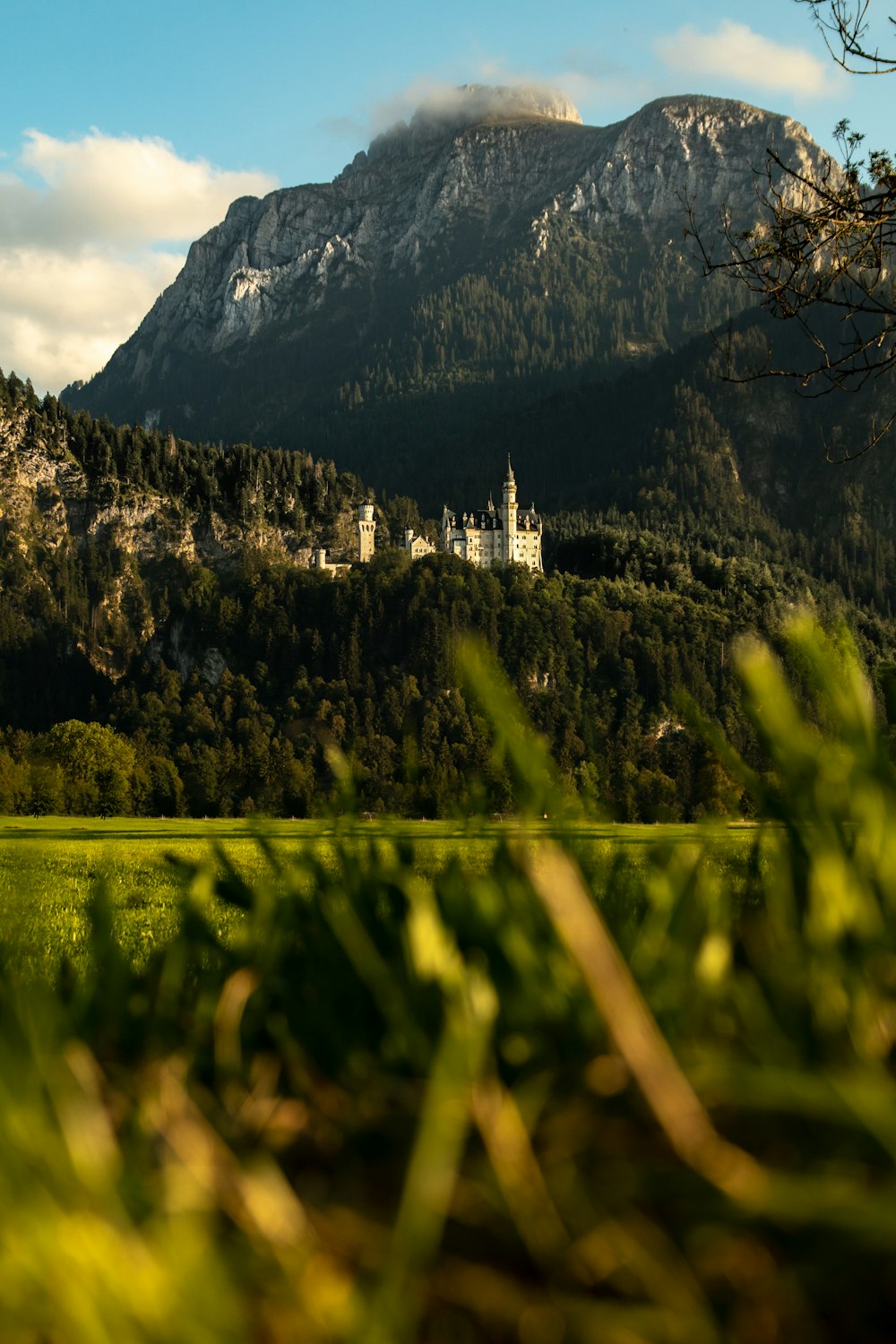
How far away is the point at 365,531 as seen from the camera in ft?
512

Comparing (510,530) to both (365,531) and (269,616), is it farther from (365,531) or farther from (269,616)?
(269,616)

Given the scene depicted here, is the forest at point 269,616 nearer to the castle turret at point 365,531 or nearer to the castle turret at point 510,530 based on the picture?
the castle turret at point 365,531

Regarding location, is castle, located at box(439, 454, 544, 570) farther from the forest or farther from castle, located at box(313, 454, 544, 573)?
the forest

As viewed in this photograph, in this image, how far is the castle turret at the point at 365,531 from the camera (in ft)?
509

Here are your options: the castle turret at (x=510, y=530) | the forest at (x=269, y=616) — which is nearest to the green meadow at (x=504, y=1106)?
the forest at (x=269, y=616)

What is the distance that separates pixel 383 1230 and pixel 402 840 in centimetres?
87

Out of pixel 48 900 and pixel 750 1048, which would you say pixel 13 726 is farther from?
pixel 750 1048

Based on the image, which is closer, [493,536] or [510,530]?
[510,530]

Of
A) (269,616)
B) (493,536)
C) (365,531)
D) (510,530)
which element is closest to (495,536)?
(493,536)

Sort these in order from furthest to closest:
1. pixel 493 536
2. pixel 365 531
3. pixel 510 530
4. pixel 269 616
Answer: pixel 493 536
pixel 510 530
pixel 365 531
pixel 269 616

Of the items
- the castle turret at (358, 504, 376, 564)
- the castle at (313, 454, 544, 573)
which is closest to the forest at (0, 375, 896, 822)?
the castle turret at (358, 504, 376, 564)

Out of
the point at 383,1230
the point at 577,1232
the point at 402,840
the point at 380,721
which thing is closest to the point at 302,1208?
the point at 383,1230

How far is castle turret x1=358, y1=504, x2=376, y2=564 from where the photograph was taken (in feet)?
509

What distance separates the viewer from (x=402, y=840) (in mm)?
1625
